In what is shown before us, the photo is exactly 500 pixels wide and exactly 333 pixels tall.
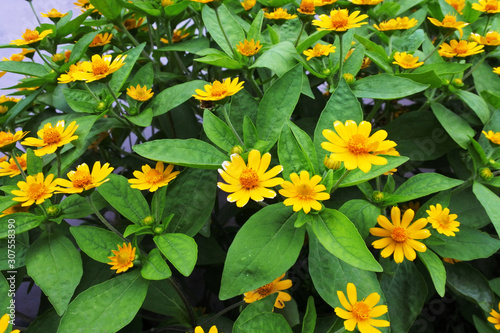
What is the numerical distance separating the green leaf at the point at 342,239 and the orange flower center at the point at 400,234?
0.13 metres

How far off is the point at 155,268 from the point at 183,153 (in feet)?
0.65

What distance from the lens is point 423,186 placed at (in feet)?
2.12

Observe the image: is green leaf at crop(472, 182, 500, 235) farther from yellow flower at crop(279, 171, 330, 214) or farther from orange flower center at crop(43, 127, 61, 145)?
orange flower center at crop(43, 127, 61, 145)

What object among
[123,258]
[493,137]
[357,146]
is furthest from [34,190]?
[493,137]

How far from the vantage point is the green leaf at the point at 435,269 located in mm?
604

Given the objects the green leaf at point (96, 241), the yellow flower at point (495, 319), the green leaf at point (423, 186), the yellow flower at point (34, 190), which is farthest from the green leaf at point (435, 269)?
the yellow flower at point (34, 190)

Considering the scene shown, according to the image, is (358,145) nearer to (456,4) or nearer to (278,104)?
(278,104)

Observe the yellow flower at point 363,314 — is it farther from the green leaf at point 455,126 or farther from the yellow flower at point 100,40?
the yellow flower at point 100,40

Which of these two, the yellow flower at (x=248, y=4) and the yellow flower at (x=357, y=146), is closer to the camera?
the yellow flower at (x=357, y=146)

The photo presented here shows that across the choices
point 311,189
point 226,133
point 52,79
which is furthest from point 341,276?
point 52,79

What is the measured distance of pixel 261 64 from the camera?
0.69 metres

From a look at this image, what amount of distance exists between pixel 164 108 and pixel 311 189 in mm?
399

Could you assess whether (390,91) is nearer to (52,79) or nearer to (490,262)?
(490,262)

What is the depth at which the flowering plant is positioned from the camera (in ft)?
1.87
